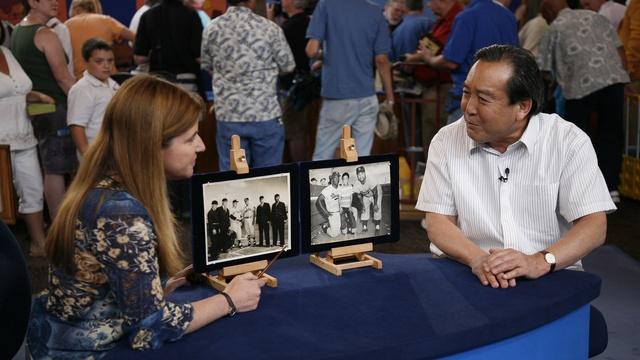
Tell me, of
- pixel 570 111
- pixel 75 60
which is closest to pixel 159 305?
pixel 75 60

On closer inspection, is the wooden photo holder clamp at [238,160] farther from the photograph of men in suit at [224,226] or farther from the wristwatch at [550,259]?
the wristwatch at [550,259]

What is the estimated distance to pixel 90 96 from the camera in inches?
193

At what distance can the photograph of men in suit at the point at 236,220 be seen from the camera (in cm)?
223

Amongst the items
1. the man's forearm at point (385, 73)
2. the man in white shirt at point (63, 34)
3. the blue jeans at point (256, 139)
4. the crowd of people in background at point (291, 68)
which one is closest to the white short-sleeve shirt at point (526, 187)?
the crowd of people in background at point (291, 68)

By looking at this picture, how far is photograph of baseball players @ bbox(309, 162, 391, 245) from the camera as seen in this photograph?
238 centimetres

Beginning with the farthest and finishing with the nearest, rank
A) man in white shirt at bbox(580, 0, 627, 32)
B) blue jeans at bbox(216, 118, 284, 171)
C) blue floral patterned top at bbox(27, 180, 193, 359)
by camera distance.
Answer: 1. man in white shirt at bbox(580, 0, 627, 32)
2. blue jeans at bbox(216, 118, 284, 171)
3. blue floral patterned top at bbox(27, 180, 193, 359)

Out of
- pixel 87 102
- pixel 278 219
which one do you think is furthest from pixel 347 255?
pixel 87 102

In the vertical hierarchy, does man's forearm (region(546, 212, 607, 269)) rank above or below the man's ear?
below

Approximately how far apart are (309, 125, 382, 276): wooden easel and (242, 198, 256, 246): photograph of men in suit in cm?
22

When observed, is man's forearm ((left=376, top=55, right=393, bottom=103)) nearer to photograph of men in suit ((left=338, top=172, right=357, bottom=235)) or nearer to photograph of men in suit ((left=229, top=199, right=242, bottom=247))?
photograph of men in suit ((left=338, top=172, right=357, bottom=235))

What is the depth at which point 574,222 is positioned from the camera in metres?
2.51

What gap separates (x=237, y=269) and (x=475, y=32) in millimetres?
3394

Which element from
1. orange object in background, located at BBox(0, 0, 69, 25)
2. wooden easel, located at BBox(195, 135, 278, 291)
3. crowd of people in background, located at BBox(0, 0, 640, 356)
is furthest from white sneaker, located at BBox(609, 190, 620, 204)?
orange object in background, located at BBox(0, 0, 69, 25)

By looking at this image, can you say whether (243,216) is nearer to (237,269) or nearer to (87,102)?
(237,269)
